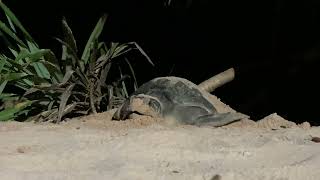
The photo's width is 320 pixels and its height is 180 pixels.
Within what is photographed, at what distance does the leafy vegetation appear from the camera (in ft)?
17.5

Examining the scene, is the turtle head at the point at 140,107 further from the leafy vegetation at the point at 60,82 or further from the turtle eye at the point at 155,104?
the leafy vegetation at the point at 60,82

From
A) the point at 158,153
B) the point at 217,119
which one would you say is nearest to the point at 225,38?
the point at 217,119

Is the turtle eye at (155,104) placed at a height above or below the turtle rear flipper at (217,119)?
above

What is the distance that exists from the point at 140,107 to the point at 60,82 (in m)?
1.18

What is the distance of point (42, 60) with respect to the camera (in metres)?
5.53

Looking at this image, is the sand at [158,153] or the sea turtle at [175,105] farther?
the sea turtle at [175,105]

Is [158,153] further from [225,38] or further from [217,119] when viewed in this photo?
[225,38]

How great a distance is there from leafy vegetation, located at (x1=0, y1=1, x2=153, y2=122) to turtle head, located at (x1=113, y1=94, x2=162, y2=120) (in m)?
0.66

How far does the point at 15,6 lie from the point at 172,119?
11.1 ft

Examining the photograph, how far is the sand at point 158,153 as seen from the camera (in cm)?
296

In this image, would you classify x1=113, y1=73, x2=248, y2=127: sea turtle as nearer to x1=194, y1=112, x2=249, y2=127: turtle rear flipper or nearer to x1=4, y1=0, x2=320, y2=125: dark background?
x1=194, y1=112, x2=249, y2=127: turtle rear flipper

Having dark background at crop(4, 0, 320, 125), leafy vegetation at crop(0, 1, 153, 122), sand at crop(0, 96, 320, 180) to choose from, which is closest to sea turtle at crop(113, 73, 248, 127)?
sand at crop(0, 96, 320, 180)

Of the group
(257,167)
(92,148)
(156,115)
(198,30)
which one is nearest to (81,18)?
(198,30)

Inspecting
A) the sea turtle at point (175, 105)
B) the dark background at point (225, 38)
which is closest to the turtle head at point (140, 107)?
the sea turtle at point (175, 105)
